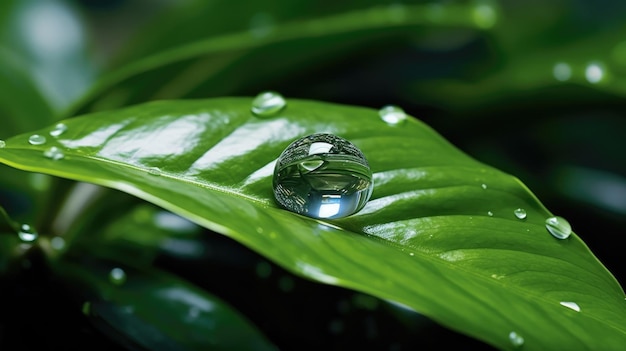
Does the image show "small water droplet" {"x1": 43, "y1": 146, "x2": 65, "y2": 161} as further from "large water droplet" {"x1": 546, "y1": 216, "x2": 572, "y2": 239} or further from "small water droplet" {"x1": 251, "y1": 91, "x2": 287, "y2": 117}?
"large water droplet" {"x1": 546, "y1": 216, "x2": 572, "y2": 239}

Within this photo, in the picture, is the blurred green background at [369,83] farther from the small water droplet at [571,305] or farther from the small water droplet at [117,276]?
the small water droplet at [571,305]

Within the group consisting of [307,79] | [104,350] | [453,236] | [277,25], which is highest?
[277,25]

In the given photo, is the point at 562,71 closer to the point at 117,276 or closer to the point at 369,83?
the point at 369,83

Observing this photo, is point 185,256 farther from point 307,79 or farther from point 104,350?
point 307,79

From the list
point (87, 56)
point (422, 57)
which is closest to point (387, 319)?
point (422, 57)

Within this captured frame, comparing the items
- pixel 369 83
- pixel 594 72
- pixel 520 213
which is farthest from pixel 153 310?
pixel 594 72

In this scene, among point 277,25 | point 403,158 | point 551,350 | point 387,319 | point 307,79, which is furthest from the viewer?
point 277,25
